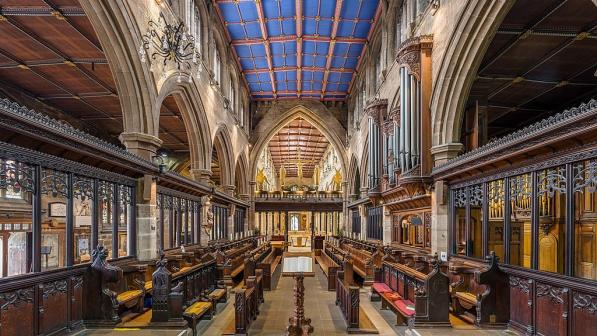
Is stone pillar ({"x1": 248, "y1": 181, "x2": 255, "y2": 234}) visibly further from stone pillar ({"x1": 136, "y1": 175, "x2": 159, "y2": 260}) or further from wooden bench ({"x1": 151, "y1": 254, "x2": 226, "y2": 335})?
stone pillar ({"x1": 136, "y1": 175, "x2": 159, "y2": 260})

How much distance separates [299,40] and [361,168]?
21.6 feet

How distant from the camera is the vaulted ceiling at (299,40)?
1512 centimetres

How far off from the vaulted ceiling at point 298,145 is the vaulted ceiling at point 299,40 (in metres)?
4.91

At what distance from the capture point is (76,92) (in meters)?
14.6

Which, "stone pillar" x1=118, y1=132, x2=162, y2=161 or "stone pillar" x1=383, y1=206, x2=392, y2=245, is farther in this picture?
"stone pillar" x1=383, y1=206, x2=392, y2=245

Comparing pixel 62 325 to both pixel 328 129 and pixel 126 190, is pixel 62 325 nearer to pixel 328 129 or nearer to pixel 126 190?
pixel 126 190

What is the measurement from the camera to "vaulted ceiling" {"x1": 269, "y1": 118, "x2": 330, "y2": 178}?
31.0 m

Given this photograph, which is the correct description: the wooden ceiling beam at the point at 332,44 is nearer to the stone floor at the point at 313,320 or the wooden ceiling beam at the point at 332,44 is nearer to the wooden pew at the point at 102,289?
the stone floor at the point at 313,320

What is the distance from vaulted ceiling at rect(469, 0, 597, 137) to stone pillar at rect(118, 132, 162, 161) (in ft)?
24.0

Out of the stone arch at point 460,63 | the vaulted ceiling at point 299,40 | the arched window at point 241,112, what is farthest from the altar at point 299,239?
the stone arch at point 460,63

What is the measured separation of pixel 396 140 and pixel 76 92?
1027 centimetres

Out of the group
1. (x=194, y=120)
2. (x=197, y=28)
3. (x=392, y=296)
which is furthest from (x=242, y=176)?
(x=392, y=296)

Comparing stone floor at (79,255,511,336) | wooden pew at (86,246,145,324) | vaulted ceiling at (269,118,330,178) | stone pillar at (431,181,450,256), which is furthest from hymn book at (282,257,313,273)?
vaulted ceiling at (269,118,330,178)

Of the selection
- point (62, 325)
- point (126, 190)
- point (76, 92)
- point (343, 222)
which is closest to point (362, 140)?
point (343, 222)
